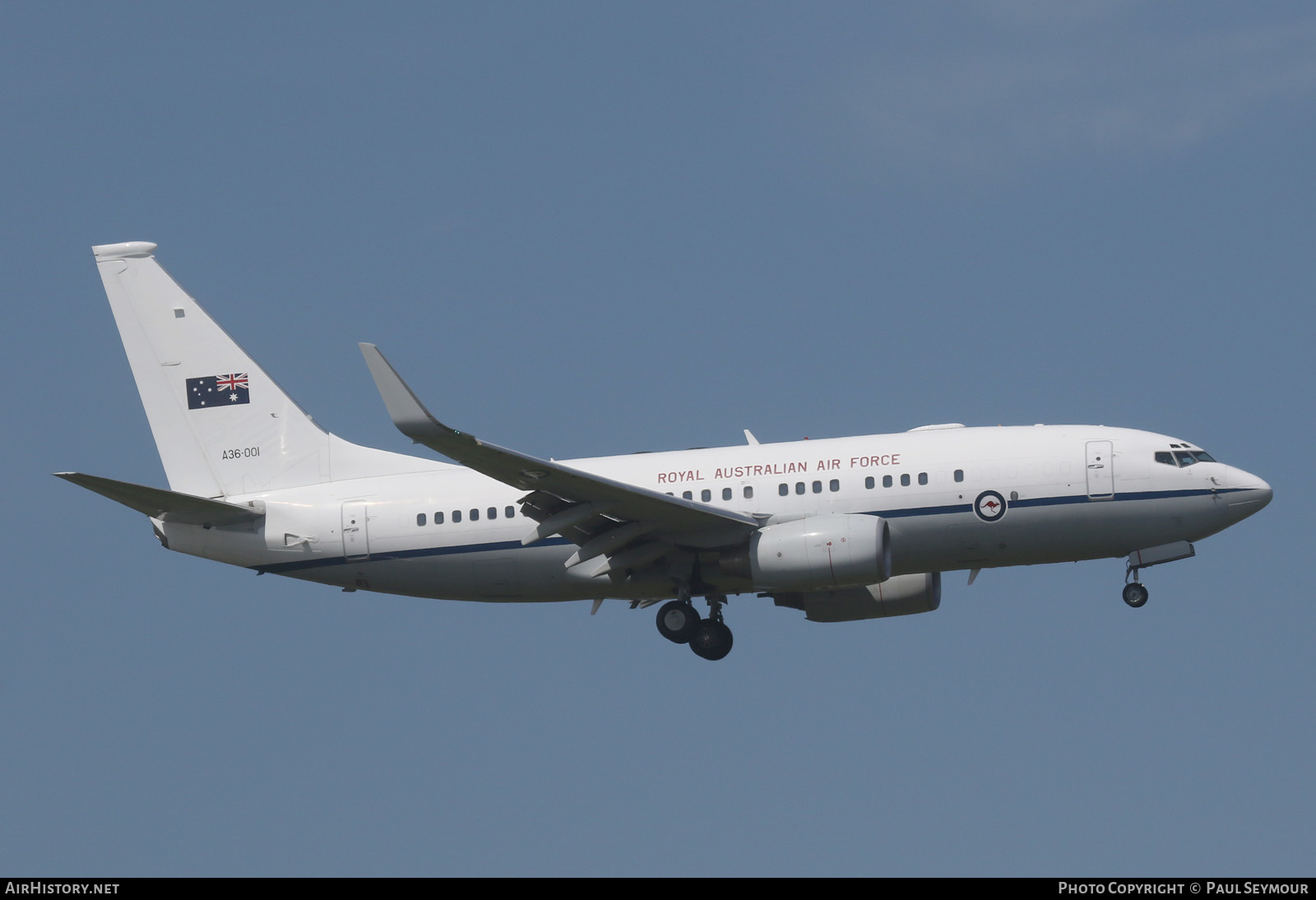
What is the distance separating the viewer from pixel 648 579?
34219 mm

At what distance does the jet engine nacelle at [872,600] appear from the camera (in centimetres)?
3631

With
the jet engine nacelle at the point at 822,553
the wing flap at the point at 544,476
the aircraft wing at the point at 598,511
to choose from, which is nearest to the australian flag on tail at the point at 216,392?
the aircraft wing at the point at 598,511

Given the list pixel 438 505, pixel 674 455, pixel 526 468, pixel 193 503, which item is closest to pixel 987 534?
pixel 674 455

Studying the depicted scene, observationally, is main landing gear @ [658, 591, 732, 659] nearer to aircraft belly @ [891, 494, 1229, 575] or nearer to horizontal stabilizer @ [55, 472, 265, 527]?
aircraft belly @ [891, 494, 1229, 575]

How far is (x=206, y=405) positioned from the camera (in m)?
38.0

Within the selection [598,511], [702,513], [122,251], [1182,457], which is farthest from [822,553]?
[122,251]

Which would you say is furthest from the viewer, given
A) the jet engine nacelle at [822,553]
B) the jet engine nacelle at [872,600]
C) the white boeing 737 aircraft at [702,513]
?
the jet engine nacelle at [872,600]

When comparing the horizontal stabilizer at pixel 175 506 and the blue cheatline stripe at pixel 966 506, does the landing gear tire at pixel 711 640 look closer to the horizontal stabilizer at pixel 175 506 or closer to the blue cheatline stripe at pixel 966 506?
the blue cheatline stripe at pixel 966 506

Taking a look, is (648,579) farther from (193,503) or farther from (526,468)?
(193,503)

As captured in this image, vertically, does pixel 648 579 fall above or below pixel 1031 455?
below

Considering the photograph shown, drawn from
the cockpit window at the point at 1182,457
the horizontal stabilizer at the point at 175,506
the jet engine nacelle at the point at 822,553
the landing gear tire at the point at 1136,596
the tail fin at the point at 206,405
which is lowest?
the landing gear tire at the point at 1136,596

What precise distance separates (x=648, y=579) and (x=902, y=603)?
20.5 feet

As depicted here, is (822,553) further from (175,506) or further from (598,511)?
(175,506)

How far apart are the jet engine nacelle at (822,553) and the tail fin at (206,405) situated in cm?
853
